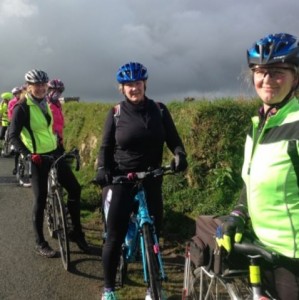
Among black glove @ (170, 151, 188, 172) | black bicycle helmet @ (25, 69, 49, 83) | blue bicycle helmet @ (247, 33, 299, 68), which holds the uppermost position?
black bicycle helmet @ (25, 69, 49, 83)

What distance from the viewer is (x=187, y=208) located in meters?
6.89

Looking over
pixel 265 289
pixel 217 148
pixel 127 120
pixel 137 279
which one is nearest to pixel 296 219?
pixel 265 289

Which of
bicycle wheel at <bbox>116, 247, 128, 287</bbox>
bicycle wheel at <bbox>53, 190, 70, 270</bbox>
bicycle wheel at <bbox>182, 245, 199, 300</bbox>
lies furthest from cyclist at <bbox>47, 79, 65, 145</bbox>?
bicycle wheel at <bbox>182, 245, 199, 300</bbox>

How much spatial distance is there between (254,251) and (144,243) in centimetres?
180

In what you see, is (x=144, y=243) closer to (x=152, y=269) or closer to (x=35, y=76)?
(x=152, y=269)

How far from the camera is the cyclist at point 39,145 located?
19.0 feet

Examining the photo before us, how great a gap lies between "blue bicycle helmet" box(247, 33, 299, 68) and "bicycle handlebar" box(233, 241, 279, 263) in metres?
1.07

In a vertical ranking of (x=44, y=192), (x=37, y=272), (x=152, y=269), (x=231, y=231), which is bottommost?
(x=37, y=272)

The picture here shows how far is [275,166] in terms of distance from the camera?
2346mm

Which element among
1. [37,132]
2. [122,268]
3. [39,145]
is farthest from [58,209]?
[122,268]

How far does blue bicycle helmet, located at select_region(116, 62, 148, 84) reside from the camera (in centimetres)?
436

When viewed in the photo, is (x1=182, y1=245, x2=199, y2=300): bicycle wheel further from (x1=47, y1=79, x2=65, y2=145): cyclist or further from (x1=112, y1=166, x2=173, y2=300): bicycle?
(x1=47, y1=79, x2=65, y2=145): cyclist

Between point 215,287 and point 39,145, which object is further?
point 39,145

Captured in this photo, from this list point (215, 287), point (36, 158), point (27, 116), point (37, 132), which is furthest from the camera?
point (37, 132)
